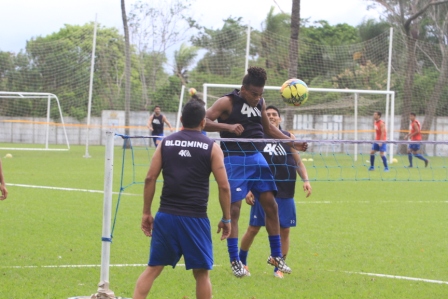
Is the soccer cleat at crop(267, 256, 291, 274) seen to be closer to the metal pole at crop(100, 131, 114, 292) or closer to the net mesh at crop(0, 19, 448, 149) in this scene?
the metal pole at crop(100, 131, 114, 292)

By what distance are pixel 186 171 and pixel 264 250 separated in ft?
13.2

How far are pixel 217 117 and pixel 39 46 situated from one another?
28.0 m

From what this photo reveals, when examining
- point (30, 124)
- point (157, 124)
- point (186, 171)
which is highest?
point (157, 124)

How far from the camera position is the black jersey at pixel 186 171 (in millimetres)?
5473

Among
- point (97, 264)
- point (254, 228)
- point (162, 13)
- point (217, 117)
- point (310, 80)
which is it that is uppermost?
point (162, 13)

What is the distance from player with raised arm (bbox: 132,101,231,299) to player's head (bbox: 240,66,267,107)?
71.9 inches

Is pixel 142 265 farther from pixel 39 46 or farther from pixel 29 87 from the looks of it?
pixel 29 87

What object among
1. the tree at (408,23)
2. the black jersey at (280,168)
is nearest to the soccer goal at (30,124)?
the tree at (408,23)

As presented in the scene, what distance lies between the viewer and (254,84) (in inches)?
288

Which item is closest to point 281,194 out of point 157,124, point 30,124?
point 157,124

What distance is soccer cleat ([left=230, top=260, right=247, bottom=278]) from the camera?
24.5ft

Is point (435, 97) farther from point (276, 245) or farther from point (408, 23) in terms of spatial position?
point (276, 245)

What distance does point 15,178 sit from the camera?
18703mm

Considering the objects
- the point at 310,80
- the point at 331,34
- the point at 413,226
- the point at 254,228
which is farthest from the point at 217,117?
the point at 331,34
